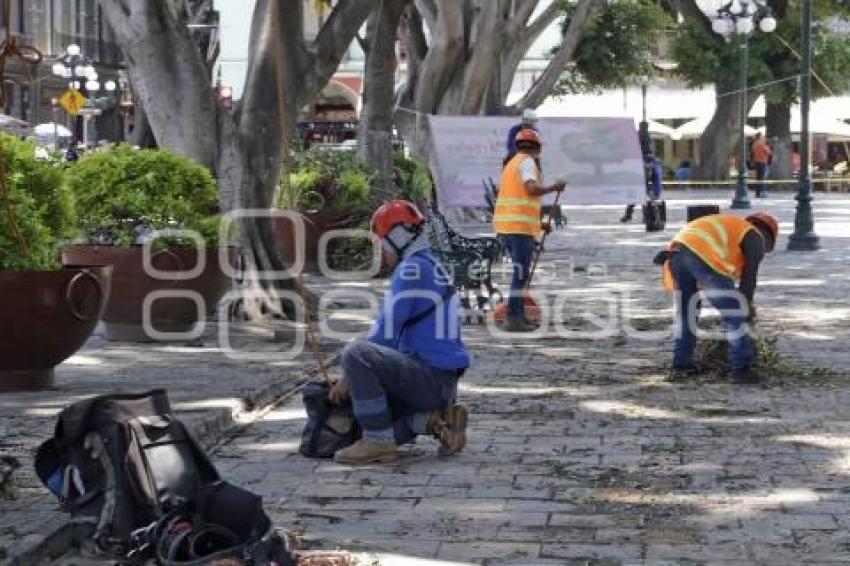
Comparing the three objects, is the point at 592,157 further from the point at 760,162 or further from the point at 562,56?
the point at 760,162

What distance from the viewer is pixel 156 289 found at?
12109 mm

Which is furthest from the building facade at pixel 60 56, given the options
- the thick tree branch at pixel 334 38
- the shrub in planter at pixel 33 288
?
the shrub in planter at pixel 33 288

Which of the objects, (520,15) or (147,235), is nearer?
(147,235)

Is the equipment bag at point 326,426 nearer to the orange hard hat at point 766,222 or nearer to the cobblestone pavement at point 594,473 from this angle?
the cobblestone pavement at point 594,473

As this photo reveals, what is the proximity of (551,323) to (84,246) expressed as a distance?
4.27 meters

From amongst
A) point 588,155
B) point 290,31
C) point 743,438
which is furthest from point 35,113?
point 743,438

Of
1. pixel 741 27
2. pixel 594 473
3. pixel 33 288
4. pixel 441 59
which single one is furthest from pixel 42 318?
pixel 741 27

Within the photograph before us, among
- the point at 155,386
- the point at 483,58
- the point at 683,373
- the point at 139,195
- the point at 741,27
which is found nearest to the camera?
the point at 155,386

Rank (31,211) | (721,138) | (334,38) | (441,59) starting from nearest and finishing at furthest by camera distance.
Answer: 1. (31,211)
2. (334,38)
3. (441,59)
4. (721,138)

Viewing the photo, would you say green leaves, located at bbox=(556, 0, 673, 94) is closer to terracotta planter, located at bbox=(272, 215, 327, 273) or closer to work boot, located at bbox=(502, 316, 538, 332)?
terracotta planter, located at bbox=(272, 215, 327, 273)

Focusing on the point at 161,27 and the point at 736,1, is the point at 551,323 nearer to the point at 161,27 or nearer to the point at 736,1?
the point at 161,27

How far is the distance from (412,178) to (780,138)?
30.0 meters

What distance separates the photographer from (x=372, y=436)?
26.3 ft

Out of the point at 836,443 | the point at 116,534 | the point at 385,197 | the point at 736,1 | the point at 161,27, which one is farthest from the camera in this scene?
the point at 736,1
